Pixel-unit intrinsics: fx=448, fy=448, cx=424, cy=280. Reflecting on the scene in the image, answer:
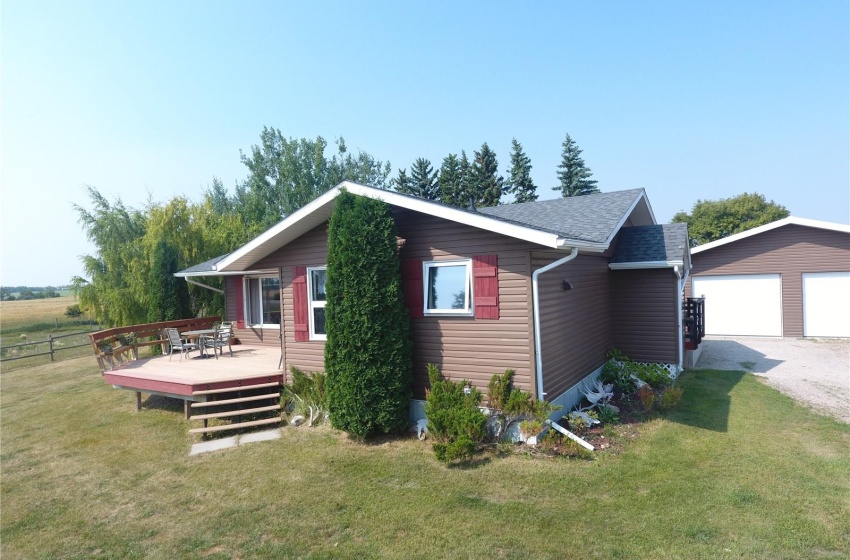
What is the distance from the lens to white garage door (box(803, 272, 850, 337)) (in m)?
15.4

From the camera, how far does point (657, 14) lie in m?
11.0

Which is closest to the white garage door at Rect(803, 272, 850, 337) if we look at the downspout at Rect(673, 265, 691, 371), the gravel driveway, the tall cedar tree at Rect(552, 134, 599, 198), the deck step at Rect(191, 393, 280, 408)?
the gravel driveway

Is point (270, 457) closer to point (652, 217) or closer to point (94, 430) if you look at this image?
point (94, 430)

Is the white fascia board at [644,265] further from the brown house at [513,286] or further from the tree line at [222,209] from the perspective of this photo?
the tree line at [222,209]

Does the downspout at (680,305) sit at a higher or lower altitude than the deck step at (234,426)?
higher

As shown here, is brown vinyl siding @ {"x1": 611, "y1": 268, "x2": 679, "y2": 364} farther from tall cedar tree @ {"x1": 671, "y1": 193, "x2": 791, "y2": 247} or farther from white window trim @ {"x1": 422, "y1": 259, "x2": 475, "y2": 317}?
tall cedar tree @ {"x1": 671, "y1": 193, "x2": 791, "y2": 247}

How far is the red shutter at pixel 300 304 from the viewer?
870 cm

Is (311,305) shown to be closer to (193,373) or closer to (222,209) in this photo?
(193,373)

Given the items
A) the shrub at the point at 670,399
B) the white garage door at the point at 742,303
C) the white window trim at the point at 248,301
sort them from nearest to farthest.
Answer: the shrub at the point at 670,399, the white window trim at the point at 248,301, the white garage door at the point at 742,303

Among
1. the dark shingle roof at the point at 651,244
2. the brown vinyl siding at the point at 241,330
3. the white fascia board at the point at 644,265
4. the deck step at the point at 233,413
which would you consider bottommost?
the deck step at the point at 233,413

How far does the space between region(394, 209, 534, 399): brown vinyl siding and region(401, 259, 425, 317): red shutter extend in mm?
109

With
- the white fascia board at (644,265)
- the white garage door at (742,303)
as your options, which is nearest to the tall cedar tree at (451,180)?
the white garage door at (742,303)

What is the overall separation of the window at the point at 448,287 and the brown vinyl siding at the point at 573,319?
1116 millimetres

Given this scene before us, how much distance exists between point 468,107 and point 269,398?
48.5ft
